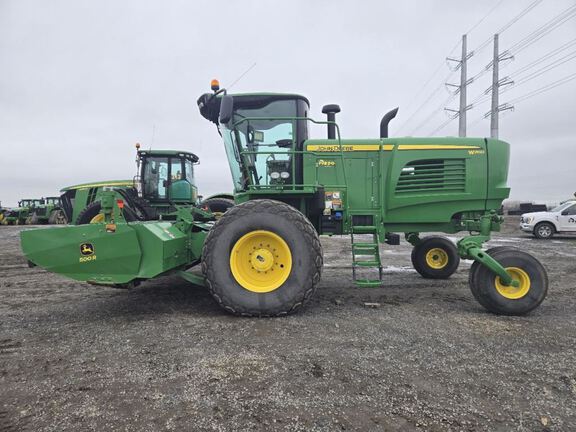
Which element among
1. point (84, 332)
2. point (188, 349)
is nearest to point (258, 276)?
point (188, 349)

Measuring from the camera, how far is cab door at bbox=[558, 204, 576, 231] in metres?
15.0

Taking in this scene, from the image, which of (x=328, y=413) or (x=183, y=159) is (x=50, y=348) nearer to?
(x=328, y=413)

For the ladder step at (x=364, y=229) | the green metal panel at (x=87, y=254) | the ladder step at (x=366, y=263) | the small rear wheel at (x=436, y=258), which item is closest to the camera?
the green metal panel at (x=87, y=254)

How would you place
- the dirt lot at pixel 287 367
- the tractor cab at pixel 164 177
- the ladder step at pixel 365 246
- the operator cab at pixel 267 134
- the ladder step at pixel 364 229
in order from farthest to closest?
1. the tractor cab at pixel 164 177
2. the ladder step at pixel 364 229
3. the operator cab at pixel 267 134
4. the ladder step at pixel 365 246
5. the dirt lot at pixel 287 367

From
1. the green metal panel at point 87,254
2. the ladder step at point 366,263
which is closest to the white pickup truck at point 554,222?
the ladder step at point 366,263

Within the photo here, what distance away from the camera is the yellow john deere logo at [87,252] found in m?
3.91

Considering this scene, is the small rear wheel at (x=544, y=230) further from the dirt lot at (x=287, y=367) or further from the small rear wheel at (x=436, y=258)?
A: the dirt lot at (x=287, y=367)

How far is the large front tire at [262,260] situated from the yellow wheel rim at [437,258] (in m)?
3.40

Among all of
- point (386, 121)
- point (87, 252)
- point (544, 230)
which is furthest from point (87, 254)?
point (544, 230)

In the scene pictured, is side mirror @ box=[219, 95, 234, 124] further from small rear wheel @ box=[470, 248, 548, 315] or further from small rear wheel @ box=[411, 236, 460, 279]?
small rear wheel @ box=[411, 236, 460, 279]

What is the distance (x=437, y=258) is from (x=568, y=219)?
480 inches

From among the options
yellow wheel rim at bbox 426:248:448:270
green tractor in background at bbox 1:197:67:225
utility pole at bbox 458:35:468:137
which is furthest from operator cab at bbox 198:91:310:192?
green tractor in background at bbox 1:197:67:225

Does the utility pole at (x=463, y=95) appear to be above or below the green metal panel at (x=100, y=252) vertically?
above

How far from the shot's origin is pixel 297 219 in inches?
157
